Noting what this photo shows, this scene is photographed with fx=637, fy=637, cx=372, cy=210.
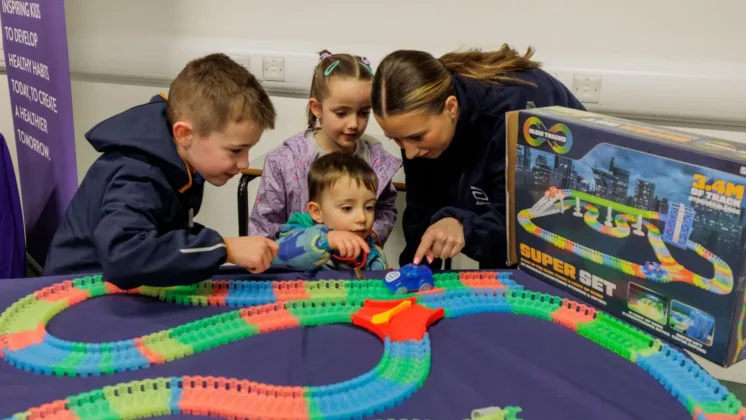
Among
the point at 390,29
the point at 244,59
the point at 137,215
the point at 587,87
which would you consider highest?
the point at 390,29

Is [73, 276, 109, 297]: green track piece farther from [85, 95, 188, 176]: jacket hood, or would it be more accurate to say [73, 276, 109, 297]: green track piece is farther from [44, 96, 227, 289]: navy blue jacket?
[85, 95, 188, 176]: jacket hood

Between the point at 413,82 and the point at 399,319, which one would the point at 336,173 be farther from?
the point at 399,319

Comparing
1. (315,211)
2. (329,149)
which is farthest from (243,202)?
(315,211)

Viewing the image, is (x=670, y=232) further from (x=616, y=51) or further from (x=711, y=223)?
(x=616, y=51)

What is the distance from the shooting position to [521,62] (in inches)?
68.9

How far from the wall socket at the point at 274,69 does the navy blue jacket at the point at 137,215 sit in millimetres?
1020

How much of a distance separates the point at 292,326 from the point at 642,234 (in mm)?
603

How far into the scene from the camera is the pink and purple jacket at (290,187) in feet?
6.41

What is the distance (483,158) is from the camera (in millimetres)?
1703

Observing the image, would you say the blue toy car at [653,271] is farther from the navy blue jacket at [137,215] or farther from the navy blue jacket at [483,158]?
the navy blue jacket at [137,215]

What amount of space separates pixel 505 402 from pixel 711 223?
15.6 inches

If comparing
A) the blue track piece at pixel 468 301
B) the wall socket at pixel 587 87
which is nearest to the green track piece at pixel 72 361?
the blue track piece at pixel 468 301

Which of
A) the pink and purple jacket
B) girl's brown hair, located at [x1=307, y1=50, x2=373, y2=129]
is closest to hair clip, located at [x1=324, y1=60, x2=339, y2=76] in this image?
girl's brown hair, located at [x1=307, y1=50, x2=373, y2=129]

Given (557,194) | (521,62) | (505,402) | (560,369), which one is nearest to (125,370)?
(505,402)
